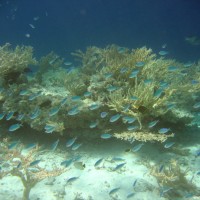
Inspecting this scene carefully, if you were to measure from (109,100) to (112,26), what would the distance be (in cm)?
4647

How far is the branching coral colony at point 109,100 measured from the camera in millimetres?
7203

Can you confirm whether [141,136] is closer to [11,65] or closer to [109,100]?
[109,100]

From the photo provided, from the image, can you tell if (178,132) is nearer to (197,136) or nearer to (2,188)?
(197,136)

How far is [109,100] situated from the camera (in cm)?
767

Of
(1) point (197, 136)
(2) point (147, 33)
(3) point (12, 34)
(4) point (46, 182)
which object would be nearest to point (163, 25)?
(2) point (147, 33)

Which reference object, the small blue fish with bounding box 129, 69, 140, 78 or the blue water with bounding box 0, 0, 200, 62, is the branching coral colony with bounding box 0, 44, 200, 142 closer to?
the small blue fish with bounding box 129, 69, 140, 78

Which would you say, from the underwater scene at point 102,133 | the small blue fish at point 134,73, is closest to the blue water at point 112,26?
the underwater scene at point 102,133

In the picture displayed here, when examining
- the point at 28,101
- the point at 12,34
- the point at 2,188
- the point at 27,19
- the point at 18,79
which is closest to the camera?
the point at 2,188

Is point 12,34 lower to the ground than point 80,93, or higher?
higher

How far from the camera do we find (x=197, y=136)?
8.70m

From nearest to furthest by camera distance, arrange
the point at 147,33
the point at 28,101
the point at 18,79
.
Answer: the point at 28,101, the point at 18,79, the point at 147,33

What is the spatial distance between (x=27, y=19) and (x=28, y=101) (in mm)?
A: 65261

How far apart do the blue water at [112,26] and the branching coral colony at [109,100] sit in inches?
1312

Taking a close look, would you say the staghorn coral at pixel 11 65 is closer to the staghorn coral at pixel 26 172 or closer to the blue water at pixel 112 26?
the staghorn coral at pixel 26 172
